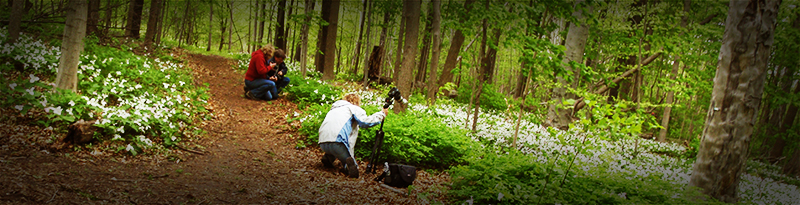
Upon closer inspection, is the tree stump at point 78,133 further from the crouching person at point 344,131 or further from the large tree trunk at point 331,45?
the large tree trunk at point 331,45

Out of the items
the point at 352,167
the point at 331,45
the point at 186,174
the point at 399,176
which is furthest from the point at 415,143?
the point at 331,45

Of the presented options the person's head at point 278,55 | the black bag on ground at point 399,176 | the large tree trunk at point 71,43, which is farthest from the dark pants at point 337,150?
the person's head at point 278,55

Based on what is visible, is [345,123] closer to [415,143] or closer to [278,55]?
[415,143]

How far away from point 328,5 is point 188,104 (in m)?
8.43

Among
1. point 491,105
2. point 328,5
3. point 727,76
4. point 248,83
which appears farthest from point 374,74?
point 727,76

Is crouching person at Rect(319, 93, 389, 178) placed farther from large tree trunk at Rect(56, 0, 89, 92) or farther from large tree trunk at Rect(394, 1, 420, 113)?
large tree trunk at Rect(56, 0, 89, 92)

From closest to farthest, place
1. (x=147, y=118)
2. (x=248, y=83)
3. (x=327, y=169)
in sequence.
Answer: (x=147, y=118) < (x=327, y=169) < (x=248, y=83)

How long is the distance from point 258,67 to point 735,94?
8.67m

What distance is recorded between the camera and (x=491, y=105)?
1423cm

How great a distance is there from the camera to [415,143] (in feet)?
20.5

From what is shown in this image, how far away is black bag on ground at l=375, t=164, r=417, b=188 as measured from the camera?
16.5 feet

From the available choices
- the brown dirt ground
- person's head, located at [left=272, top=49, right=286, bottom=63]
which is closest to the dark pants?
the brown dirt ground

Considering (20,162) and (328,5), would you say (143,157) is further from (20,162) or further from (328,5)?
(328,5)

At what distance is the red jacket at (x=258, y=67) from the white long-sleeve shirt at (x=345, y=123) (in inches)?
173
